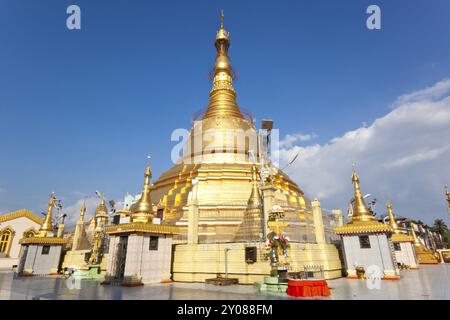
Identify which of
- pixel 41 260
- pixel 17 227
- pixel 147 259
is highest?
pixel 17 227

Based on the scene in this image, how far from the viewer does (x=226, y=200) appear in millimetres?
28203

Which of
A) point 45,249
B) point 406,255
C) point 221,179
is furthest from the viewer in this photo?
point 221,179

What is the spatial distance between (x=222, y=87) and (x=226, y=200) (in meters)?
22.9

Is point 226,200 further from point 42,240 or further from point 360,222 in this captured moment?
point 42,240

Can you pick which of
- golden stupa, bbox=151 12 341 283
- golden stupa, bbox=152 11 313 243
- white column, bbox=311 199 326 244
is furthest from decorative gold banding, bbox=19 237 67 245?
white column, bbox=311 199 326 244

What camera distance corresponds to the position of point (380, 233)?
20.8m

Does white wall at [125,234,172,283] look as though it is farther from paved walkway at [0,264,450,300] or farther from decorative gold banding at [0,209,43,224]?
decorative gold banding at [0,209,43,224]

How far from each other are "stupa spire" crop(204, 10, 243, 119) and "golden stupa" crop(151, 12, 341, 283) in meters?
0.15

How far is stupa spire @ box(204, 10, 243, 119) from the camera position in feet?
137

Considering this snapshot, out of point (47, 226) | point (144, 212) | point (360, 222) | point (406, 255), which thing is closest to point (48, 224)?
point (47, 226)

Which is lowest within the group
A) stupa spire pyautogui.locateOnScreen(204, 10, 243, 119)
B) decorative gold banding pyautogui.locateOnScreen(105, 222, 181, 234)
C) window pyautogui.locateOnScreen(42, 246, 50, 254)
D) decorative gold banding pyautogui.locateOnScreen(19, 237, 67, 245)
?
window pyautogui.locateOnScreen(42, 246, 50, 254)
